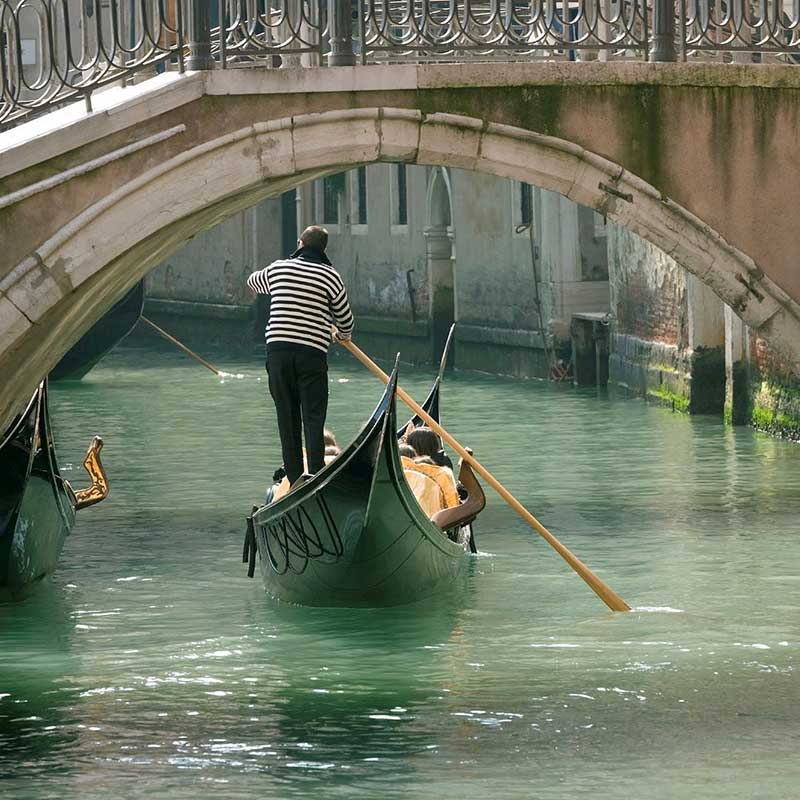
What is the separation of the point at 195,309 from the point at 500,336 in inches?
177

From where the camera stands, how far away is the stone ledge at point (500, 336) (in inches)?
557

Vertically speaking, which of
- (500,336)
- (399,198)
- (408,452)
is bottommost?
(500,336)

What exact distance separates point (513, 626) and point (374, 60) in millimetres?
1574

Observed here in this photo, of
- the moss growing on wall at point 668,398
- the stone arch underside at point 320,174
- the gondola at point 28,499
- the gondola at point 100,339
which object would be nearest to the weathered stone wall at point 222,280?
the gondola at point 100,339

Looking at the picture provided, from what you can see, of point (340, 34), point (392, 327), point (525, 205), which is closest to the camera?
point (340, 34)

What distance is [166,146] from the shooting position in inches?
236

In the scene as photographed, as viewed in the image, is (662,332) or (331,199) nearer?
(662,332)

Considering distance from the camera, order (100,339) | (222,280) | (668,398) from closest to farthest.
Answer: (668,398), (100,339), (222,280)

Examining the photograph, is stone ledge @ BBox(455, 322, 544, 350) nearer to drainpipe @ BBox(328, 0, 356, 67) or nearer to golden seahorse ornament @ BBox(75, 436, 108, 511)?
golden seahorse ornament @ BBox(75, 436, 108, 511)

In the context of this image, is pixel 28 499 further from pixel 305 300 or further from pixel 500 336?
pixel 500 336

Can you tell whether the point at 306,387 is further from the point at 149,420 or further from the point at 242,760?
the point at 149,420

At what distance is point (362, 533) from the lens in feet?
21.8

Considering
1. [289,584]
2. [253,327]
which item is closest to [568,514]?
[289,584]

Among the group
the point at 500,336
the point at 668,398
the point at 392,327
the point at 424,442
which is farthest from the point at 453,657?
the point at 392,327
